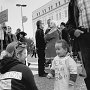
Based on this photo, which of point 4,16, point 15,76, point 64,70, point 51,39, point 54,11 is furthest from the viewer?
point 54,11

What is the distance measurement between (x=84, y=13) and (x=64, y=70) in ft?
3.06

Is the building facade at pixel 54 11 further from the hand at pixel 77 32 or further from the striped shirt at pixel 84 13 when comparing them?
the hand at pixel 77 32

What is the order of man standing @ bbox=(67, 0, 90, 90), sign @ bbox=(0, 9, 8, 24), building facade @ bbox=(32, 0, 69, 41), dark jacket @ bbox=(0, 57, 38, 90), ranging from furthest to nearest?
1. building facade @ bbox=(32, 0, 69, 41)
2. sign @ bbox=(0, 9, 8, 24)
3. man standing @ bbox=(67, 0, 90, 90)
4. dark jacket @ bbox=(0, 57, 38, 90)

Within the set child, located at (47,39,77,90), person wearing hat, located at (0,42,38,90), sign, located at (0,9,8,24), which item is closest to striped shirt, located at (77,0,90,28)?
child, located at (47,39,77,90)

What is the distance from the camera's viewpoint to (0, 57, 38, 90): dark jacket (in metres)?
2.76

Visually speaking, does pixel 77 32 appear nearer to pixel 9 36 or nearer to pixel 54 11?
pixel 9 36

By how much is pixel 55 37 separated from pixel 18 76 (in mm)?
5563

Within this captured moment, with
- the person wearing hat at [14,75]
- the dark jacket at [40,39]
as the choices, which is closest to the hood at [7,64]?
the person wearing hat at [14,75]

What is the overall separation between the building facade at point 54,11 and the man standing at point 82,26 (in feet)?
234

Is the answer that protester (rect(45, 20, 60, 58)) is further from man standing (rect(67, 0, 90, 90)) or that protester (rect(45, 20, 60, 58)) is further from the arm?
the arm

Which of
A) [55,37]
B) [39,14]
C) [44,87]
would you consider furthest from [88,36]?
[39,14]

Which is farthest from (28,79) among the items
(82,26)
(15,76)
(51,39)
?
(51,39)

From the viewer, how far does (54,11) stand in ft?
276

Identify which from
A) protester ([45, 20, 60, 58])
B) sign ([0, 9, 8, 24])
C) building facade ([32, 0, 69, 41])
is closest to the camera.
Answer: protester ([45, 20, 60, 58])
